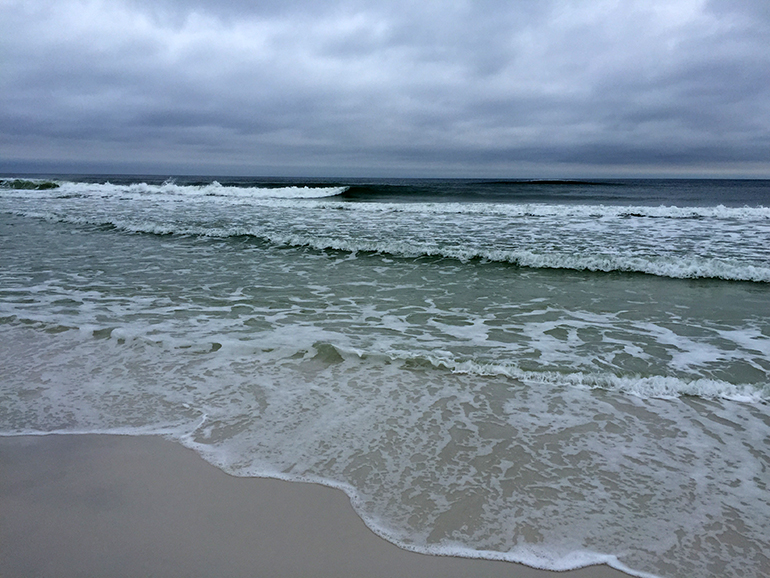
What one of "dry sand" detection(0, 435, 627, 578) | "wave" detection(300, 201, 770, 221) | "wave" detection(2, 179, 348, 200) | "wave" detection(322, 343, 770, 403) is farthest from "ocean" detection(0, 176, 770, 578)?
"wave" detection(2, 179, 348, 200)

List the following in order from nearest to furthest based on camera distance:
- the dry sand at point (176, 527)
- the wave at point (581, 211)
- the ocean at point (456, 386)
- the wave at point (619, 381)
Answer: the dry sand at point (176, 527) < the ocean at point (456, 386) < the wave at point (619, 381) < the wave at point (581, 211)

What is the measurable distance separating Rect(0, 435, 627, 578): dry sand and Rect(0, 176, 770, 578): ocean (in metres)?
0.13

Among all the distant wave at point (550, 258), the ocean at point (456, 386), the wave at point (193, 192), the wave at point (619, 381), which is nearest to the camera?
the ocean at point (456, 386)

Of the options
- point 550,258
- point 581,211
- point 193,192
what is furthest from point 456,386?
point 193,192

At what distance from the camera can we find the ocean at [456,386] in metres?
2.57

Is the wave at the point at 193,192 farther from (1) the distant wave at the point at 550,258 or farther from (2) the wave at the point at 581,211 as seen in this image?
(1) the distant wave at the point at 550,258

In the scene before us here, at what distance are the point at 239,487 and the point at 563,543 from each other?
5.86ft

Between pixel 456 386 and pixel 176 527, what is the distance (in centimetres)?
254

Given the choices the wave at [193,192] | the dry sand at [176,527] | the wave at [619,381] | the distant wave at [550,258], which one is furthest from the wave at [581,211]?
the dry sand at [176,527]

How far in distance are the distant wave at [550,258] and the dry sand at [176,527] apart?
28.4 ft

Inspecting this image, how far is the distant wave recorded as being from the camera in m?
9.46

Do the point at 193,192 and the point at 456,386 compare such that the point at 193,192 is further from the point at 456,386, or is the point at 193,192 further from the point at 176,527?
the point at 176,527

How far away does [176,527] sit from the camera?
2.41 metres

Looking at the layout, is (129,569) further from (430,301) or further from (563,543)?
(430,301)
